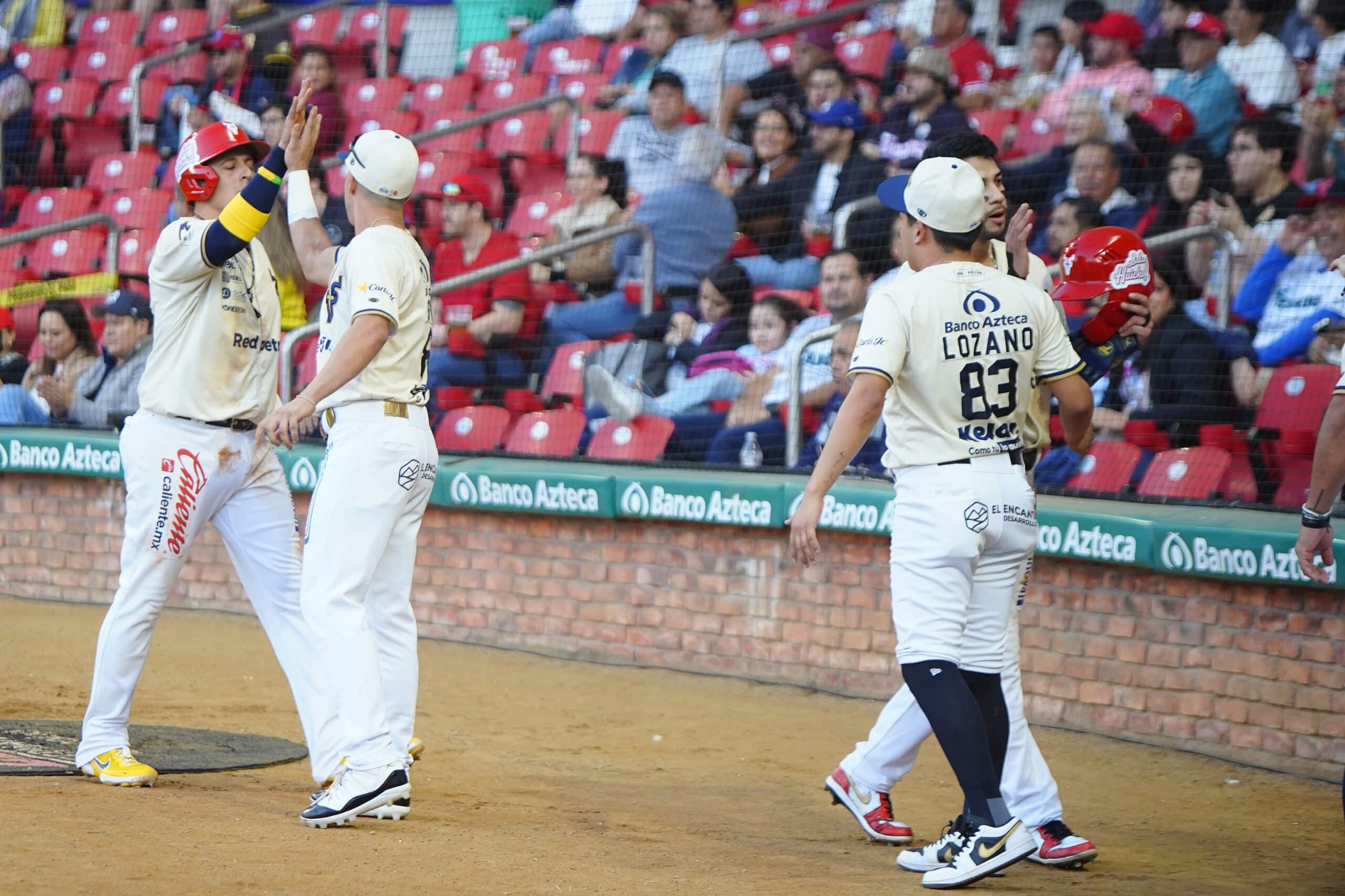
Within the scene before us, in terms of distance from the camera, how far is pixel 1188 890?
407 centimetres

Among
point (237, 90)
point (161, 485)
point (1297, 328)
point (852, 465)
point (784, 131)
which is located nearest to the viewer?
point (161, 485)

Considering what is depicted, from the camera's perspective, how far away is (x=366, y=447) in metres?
4.43

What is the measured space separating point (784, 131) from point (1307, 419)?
3965 millimetres

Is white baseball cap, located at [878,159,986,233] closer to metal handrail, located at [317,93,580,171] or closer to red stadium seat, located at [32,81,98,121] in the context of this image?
metal handrail, located at [317,93,580,171]

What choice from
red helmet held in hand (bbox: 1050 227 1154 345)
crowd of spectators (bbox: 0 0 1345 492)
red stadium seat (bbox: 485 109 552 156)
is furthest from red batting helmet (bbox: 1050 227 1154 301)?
red stadium seat (bbox: 485 109 552 156)

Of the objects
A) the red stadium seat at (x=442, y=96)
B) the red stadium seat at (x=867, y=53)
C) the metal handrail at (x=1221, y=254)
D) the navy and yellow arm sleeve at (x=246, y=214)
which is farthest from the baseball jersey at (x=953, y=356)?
the red stadium seat at (x=442, y=96)

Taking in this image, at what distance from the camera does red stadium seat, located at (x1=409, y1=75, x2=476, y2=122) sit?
11875mm

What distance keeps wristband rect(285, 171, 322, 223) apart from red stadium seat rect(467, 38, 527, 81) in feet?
24.1

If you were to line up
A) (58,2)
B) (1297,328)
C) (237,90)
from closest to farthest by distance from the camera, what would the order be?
(1297,328) → (237,90) → (58,2)

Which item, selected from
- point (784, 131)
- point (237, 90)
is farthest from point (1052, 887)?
point (237, 90)

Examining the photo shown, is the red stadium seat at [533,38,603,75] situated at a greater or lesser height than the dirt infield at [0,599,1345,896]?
greater

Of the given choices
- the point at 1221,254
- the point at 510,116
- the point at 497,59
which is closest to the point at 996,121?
the point at 1221,254

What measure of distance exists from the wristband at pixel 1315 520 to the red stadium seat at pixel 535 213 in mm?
6412

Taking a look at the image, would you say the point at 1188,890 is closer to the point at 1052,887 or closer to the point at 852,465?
Result: the point at 1052,887
